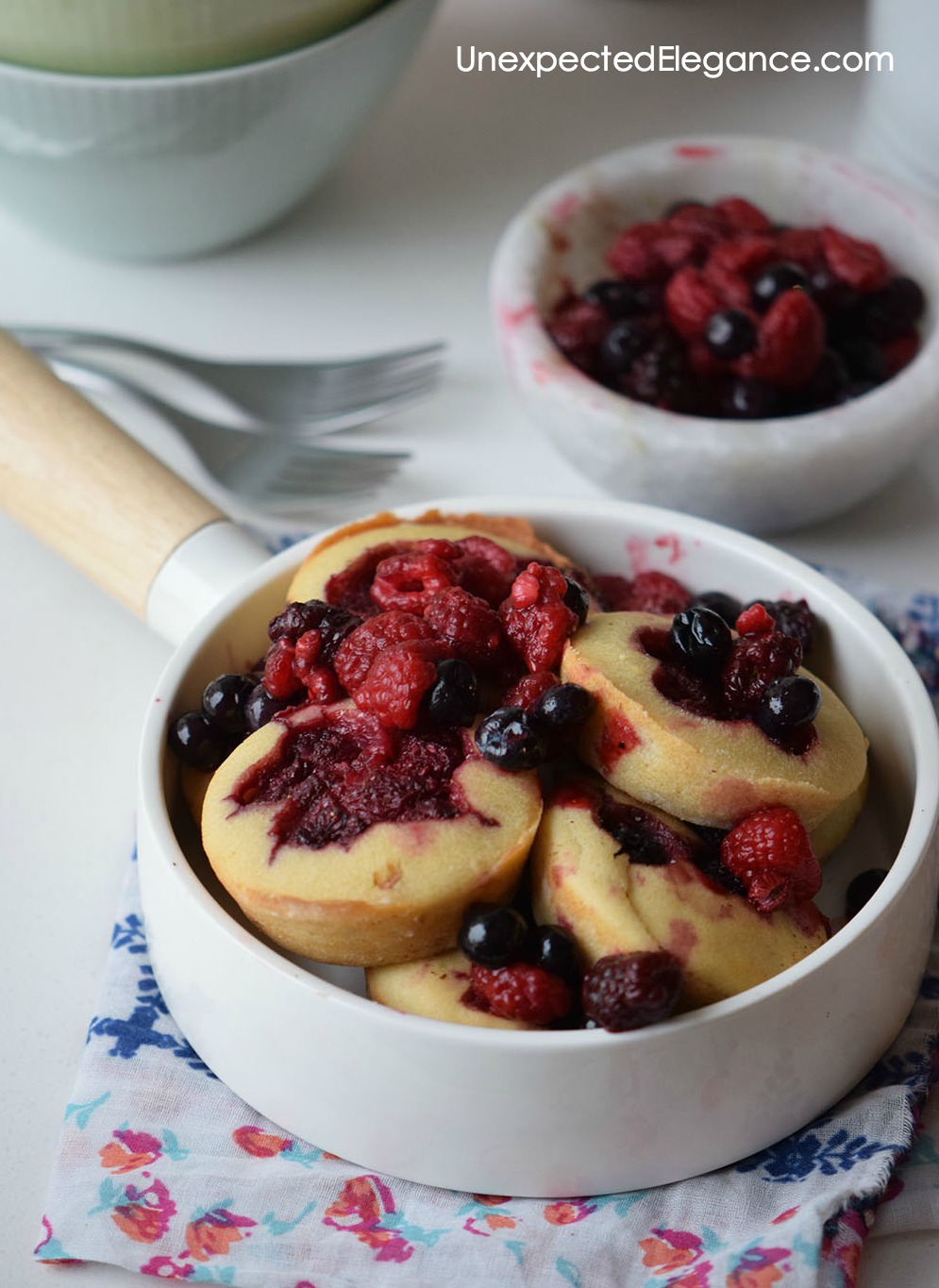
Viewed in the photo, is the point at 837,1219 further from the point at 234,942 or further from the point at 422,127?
the point at 422,127

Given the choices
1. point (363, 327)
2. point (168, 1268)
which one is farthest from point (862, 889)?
point (363, 327)

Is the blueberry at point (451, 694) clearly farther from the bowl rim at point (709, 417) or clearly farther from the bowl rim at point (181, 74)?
the bowl rim at point (181, 74)

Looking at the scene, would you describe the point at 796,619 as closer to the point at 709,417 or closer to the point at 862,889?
the point at 862,889

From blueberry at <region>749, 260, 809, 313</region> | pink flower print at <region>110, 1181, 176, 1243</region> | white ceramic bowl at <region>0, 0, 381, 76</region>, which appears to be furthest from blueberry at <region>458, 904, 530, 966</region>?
white ceramic bowl at <region>0, 0, 381, 76</region>

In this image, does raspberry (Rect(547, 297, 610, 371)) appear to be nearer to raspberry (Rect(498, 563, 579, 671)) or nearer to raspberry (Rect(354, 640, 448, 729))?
raspberry (Rect(498, 563, 579, 671))

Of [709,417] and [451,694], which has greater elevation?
[451,694]

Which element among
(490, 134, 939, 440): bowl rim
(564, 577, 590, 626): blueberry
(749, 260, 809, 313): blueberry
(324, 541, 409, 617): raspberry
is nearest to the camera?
(564, 577, 590, 626): blueberry

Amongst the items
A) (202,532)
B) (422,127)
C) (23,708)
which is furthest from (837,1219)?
(422,127)
